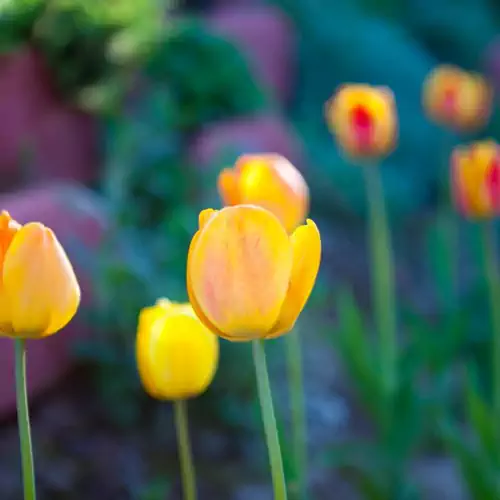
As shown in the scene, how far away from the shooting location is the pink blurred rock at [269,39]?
8.17 feet

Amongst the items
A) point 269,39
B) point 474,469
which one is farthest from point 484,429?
point 269,39

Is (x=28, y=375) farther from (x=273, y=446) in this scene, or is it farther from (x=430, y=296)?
(x=430, y=296)

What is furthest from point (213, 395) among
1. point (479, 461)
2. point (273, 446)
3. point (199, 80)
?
point (199, 80)

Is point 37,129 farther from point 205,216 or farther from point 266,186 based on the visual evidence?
point 205,216

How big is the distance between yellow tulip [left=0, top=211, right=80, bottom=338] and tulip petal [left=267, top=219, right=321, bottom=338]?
0.43 ft

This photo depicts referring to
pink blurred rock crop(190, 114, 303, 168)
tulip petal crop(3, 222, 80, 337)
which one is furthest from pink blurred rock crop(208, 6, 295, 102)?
tulip petal crop(3, 222, 80, 337)

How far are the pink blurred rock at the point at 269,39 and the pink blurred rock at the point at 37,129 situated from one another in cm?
89

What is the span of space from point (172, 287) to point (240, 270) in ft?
2.29

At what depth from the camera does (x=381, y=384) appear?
1.02m

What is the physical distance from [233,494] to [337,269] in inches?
42.3

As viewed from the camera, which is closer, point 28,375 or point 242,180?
point 242,180

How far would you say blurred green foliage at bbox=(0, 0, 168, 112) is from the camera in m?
1.21

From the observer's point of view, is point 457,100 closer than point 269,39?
Yes

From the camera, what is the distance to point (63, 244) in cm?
108
